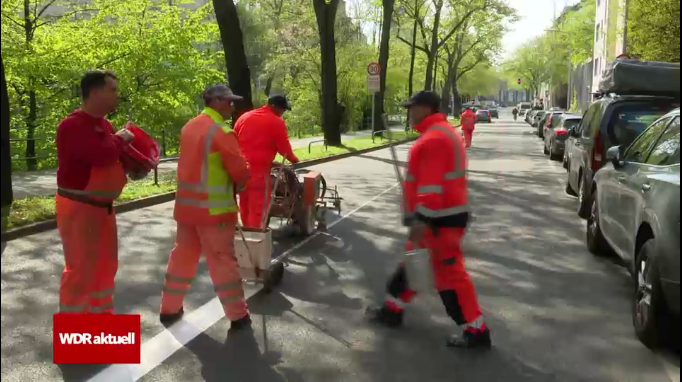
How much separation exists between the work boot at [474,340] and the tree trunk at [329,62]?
2156cm

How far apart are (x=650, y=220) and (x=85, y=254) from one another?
3.71 m

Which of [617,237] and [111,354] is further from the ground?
[617,237]

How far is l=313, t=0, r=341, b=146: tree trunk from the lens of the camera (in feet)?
82.4

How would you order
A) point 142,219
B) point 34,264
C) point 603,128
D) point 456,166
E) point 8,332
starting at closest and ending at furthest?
point 456,166 < point 8,332 < point 34,264 < point 603,128 < point 142,219

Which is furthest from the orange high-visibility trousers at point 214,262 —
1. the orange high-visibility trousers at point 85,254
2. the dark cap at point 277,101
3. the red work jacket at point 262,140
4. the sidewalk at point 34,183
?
the sidewalk at point 34,183

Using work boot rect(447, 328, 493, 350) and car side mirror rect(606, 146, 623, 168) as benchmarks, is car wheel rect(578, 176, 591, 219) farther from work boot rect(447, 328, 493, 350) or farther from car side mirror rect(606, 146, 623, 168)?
work boot rect(447, 328, 493, 350)

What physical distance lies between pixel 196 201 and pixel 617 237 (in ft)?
12.1

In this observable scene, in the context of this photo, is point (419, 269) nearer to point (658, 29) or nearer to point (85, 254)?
point (85, 254)

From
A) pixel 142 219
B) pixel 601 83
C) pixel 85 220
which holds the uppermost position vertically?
pixel 601 83

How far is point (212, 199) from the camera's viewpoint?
15.9ft

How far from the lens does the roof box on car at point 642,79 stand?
10144mm

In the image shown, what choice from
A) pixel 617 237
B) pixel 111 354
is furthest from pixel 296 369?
pixel 617 237

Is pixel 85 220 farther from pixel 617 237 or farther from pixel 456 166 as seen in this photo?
pixel 617 237

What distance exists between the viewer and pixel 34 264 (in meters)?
7.30
